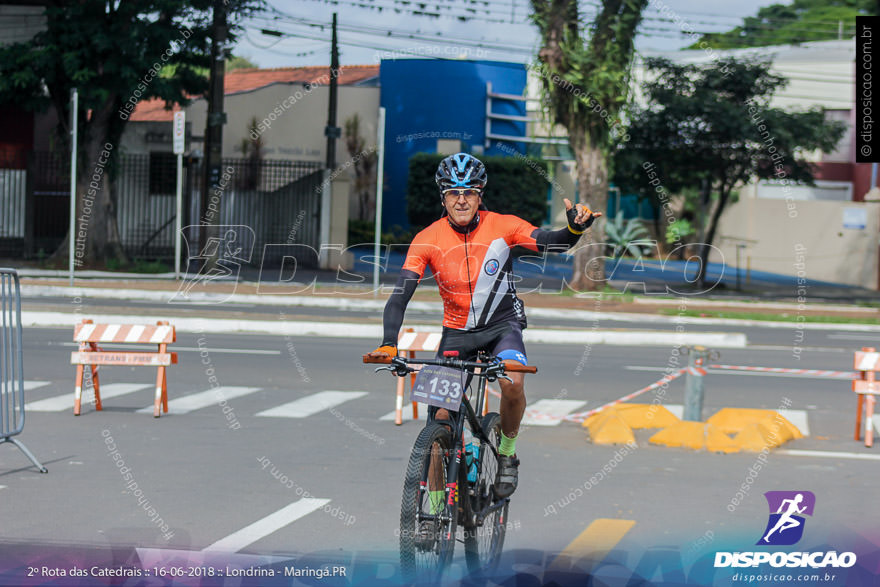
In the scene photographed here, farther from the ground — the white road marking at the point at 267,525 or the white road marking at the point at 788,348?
the white road marking at the point at 267,525

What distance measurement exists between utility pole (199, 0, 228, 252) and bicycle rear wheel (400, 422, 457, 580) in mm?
23106

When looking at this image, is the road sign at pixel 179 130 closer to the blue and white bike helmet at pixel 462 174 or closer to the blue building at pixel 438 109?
the blue building at pixel 438 109

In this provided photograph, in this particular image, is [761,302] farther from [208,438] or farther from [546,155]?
[208,438]

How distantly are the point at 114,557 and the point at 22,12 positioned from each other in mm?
29061

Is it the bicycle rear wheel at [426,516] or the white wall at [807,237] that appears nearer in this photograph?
the bicycle rear wheel at [426,516]

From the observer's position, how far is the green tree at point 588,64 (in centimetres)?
2570

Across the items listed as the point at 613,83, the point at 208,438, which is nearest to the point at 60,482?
the point at 208,438

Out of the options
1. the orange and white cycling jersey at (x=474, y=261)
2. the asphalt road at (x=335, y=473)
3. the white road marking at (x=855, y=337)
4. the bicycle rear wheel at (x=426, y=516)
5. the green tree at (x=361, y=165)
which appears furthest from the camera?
the green tree at (x=361, y=165)

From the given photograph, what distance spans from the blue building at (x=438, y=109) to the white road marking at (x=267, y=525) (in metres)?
34.9

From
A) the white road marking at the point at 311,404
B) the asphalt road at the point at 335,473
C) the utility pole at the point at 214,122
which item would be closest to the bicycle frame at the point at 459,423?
the asphalt road at the point at 335,473

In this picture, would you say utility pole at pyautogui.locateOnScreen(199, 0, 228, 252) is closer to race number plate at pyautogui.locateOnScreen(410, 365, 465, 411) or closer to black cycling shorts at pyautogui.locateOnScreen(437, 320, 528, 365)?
black cycling shorts at pyautogui.locateOnScreen(437, 320, 528, 365)

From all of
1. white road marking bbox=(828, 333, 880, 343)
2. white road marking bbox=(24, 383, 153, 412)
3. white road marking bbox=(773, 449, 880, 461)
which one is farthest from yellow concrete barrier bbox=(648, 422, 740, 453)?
white road marking bbox=(828, 333, 880, 343)

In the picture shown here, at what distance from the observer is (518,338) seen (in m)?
6.27

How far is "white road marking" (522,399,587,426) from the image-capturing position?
11.0m
